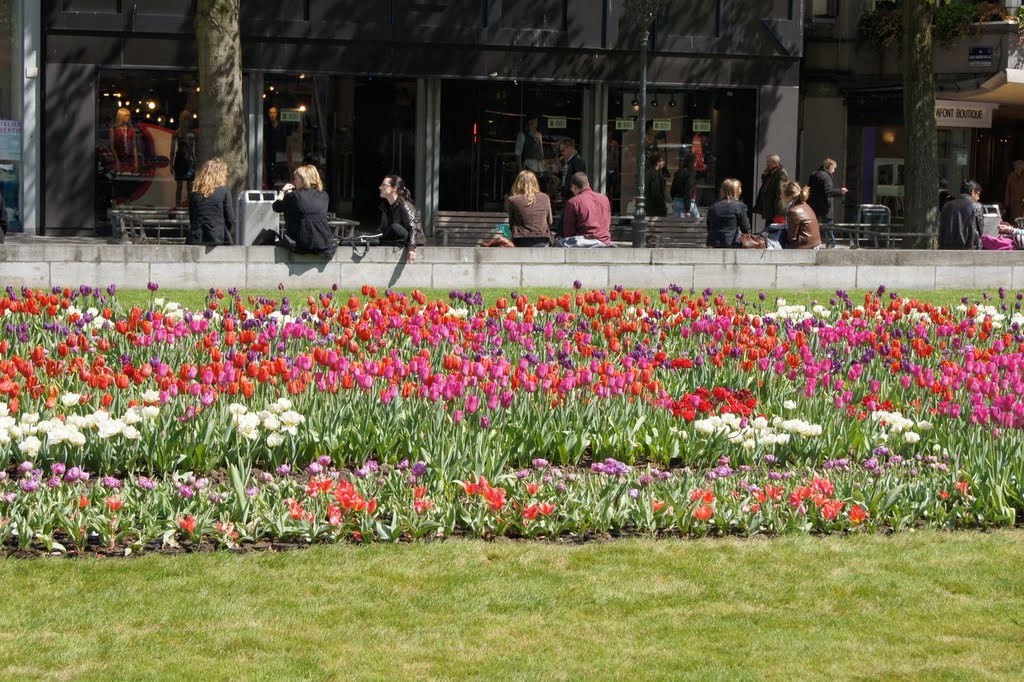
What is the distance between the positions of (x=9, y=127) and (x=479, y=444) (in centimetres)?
2198

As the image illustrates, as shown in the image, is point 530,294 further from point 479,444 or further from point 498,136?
point 498,136

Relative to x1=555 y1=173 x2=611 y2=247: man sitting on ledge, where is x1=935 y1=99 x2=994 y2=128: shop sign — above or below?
above

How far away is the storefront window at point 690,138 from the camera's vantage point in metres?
31.5

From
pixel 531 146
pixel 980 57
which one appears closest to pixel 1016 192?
pixel 980 57

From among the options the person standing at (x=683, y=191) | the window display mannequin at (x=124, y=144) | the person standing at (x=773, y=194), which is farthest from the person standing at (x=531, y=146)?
the window display mannequin at (x=124, y=144)

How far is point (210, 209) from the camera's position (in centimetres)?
1952

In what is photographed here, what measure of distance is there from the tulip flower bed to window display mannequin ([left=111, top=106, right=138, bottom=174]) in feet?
59.0

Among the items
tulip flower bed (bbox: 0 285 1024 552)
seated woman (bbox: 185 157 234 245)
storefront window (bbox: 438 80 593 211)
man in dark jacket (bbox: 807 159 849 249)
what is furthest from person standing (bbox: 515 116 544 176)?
tulip flower bed (bbox: 0 285 1024 552)

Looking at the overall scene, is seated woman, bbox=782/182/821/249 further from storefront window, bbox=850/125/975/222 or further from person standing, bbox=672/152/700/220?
storefront window, bbox=850/125/975/222

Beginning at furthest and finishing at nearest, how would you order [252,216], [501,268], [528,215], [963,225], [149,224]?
[149,224]
[963,225]
[252,216]
[528,215]
[501,268]

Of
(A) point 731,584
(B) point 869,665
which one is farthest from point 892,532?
(B) point 869,665

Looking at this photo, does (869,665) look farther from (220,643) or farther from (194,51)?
(194,51)

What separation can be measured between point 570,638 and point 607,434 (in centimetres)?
295

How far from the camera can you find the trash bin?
22203mm
